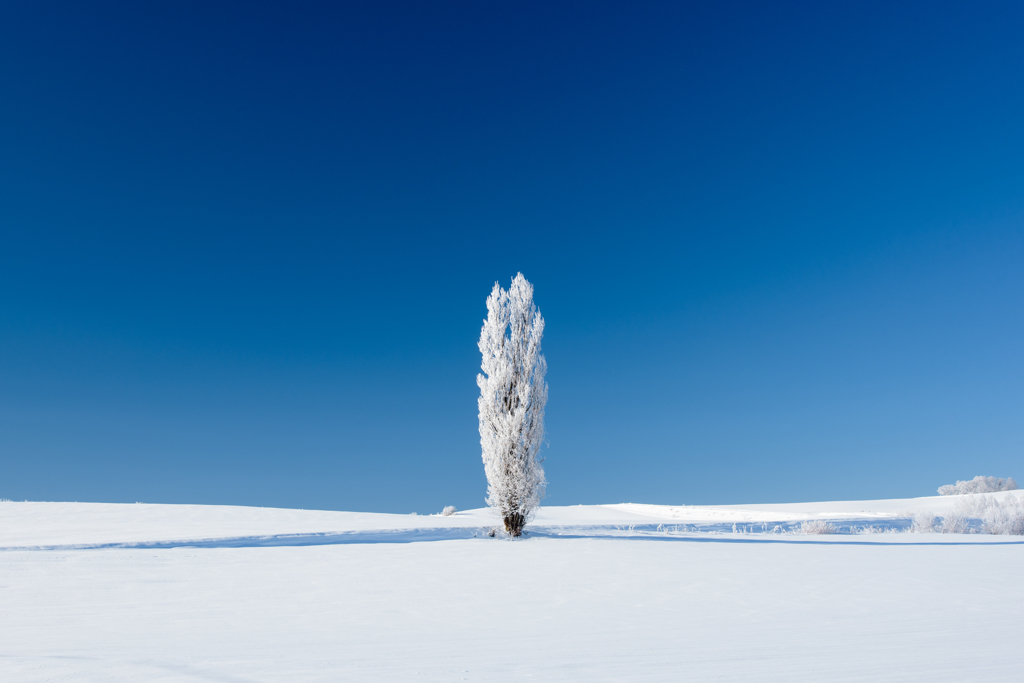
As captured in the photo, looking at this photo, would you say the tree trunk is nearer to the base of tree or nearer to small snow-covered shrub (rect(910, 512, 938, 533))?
the base of tree

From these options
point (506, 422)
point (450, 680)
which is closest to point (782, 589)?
point (450, 680)

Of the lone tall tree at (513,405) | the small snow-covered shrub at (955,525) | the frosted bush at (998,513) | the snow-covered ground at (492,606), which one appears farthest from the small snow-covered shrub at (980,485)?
the lone tall tree at (513,405)

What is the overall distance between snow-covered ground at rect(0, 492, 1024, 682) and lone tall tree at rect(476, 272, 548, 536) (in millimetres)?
1381

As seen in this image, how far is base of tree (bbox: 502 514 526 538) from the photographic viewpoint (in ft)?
59.2

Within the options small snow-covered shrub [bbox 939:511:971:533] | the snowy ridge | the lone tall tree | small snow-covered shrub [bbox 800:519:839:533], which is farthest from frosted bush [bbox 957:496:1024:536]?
the lone tall tree

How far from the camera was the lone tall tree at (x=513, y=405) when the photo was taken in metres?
18.3

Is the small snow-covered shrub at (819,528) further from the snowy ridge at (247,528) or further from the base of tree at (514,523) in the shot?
the base of tree at (514,523)

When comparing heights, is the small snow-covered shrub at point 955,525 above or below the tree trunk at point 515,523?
below

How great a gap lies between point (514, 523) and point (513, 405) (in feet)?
11.3

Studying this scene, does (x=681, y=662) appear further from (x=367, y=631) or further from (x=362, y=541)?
(x=362, y=541)

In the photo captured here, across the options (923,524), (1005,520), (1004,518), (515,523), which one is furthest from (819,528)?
(515,523)

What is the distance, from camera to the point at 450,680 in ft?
14.5

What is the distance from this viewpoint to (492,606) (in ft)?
27.3

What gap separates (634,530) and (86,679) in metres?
18.0
